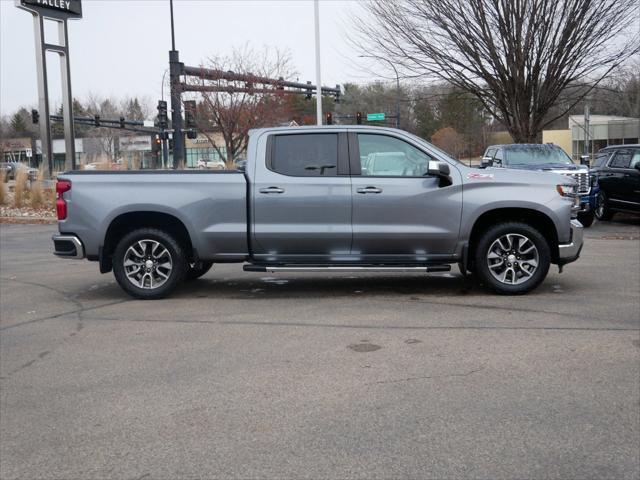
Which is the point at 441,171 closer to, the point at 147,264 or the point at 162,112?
the point at 147,264

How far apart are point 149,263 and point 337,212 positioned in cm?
231

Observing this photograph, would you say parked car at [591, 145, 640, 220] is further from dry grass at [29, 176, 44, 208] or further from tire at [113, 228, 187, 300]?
dry grass at [29, 176, 44, 208]

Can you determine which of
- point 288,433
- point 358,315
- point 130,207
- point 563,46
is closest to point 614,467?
point 288,433

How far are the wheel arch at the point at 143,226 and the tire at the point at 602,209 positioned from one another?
12927mm

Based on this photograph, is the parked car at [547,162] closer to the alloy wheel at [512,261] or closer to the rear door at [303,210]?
the alloy wheel at [512,261]

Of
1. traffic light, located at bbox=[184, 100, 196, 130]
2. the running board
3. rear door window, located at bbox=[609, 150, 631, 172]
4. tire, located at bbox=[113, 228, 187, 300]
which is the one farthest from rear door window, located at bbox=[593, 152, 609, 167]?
traffic light, located at bbox=[184, 100, 196, 130]

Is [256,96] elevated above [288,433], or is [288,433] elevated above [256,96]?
[256,96]

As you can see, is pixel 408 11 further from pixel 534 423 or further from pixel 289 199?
pixel 534 423

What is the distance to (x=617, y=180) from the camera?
683 inches

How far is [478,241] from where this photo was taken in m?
8.34

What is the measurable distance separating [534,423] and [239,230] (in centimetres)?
463

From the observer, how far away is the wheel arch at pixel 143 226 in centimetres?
847

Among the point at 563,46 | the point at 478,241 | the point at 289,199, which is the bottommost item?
the point at 478,241

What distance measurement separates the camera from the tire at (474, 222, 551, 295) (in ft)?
26.9
